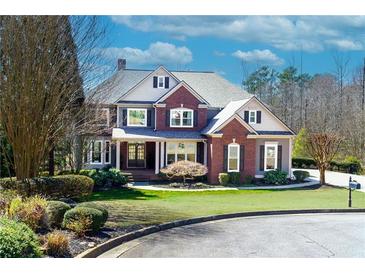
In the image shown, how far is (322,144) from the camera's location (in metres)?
13.5

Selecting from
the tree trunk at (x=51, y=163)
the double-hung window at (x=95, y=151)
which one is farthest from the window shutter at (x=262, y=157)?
the tree trunk at (x=51, y=163)

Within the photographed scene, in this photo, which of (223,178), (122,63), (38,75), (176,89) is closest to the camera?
(38,75)

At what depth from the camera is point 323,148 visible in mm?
13609

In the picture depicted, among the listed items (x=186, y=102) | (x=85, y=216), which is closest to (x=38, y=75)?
(x=85, y=216)

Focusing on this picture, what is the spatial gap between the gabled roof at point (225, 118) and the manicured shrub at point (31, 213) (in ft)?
28.3

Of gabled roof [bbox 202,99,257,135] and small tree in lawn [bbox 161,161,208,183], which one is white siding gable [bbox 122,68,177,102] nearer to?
gabled roof [bbox 202,99,257,135]

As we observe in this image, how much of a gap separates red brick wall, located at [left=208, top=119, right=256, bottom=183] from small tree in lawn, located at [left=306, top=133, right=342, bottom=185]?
7.79 feet

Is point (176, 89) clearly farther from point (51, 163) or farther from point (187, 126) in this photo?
point (51, 163)

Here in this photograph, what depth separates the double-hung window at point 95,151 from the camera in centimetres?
1138

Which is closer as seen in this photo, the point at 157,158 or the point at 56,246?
the point at 56,246

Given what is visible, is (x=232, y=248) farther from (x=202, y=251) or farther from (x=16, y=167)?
(x=16, y=167)

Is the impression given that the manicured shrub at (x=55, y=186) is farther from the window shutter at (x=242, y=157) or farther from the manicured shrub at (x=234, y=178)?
the window shutter at (x=242, y=157)

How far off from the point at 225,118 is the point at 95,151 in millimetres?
5274

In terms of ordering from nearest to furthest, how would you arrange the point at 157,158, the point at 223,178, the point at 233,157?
the point at 157,158 → the point at 223,178 → the point at 233,157
